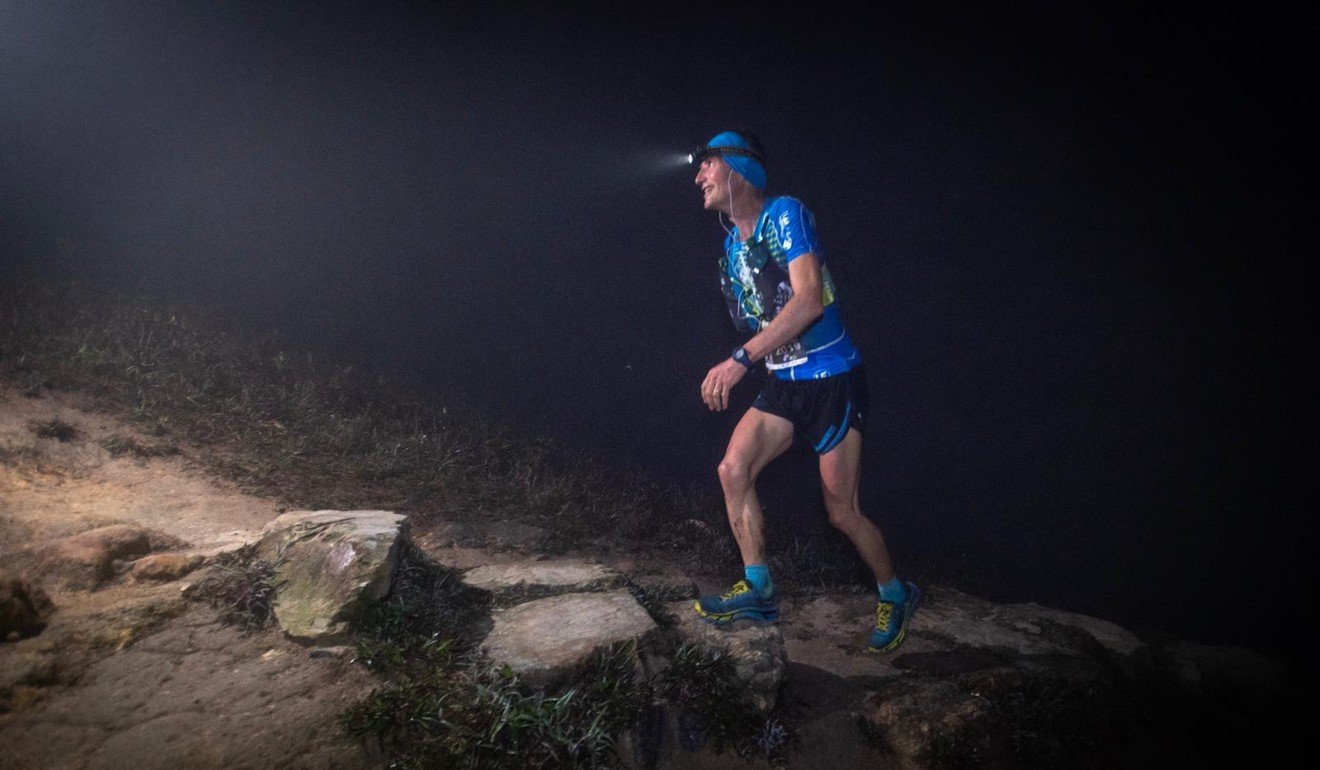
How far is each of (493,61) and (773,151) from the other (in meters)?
7.42

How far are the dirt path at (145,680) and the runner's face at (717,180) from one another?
3162 mm

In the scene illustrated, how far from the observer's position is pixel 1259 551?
1133cm

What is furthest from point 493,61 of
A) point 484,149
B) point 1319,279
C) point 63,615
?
point 1319,279

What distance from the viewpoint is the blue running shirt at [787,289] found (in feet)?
10.6

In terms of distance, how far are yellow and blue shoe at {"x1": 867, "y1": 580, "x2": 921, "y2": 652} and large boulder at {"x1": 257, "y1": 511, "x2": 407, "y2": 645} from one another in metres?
2.86

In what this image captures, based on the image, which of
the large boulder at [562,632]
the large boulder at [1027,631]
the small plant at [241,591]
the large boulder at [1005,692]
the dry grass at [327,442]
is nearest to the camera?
the large boulder at [562,632]

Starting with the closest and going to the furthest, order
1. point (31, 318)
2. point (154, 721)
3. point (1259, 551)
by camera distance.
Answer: point (154, 721) < point (31, 318) < point (1259, 551)

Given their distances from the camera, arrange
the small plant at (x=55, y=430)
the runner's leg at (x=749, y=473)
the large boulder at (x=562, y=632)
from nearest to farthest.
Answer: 1. the large boulder at (x=562, y=632)
2. the runner's leg at (x=749, y=473)
3. the small plant at (x=55, y=430)

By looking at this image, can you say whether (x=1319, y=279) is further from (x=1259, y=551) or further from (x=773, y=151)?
(x=773, y=151)

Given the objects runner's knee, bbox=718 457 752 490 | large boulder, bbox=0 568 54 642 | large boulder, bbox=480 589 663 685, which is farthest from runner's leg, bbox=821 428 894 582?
large boulder, bbox=0 568 54 642

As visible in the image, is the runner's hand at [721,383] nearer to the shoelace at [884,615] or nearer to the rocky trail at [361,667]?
the rocky trail at [361,667]

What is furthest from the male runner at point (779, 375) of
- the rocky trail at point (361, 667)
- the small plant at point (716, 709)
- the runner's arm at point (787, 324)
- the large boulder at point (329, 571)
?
the large boulder at point (329, 571)

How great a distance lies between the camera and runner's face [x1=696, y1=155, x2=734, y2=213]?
350 centimetres

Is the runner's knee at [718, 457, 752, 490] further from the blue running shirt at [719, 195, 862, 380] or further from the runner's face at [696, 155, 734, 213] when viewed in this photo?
the runner's face at [696, 155, 734, 213]
